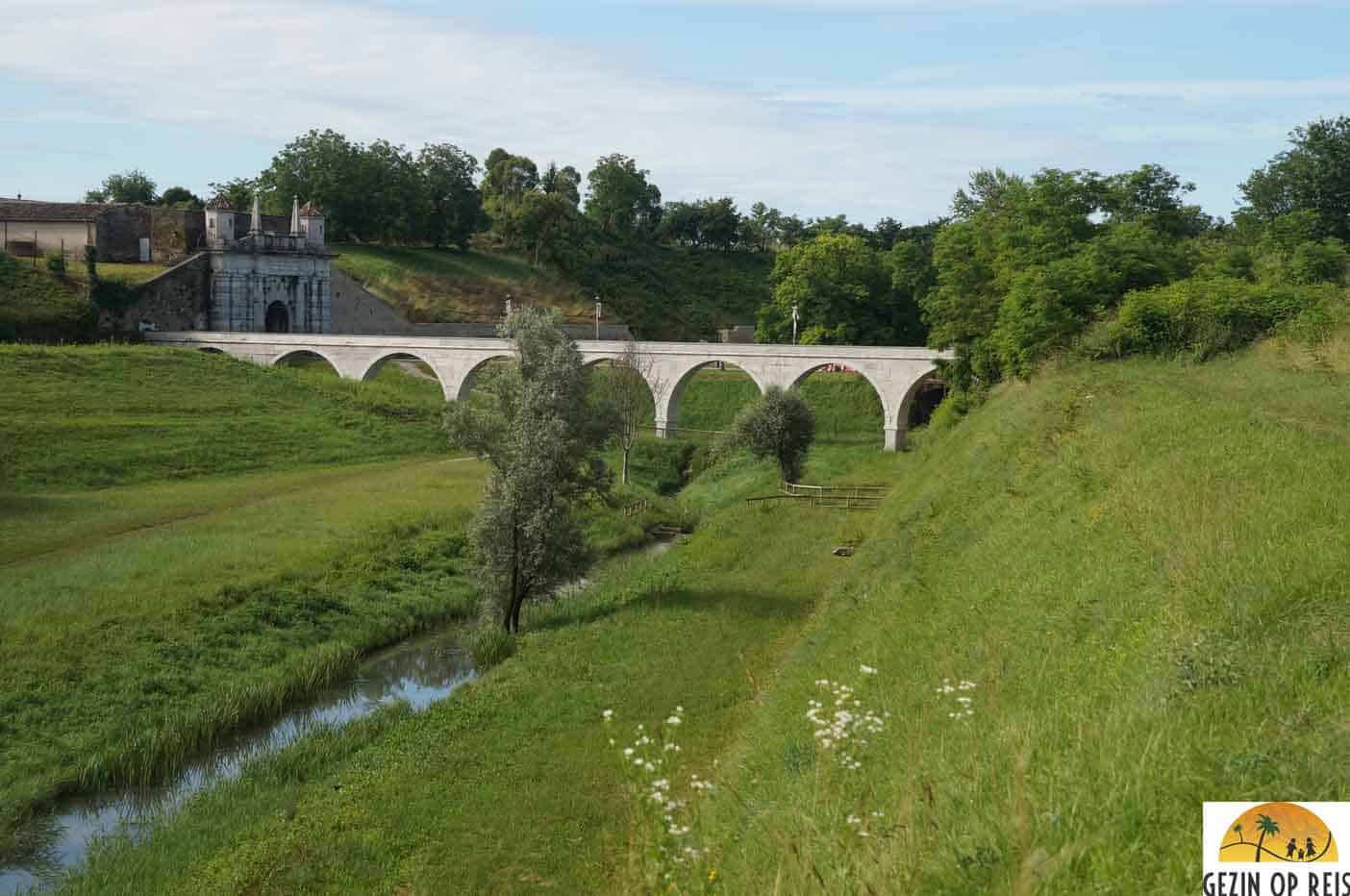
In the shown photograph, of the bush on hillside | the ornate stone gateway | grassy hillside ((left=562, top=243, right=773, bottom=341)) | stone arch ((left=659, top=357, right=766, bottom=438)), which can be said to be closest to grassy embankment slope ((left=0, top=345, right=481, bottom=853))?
stone arch ((left=659, top=357, right=766, bottom=438))

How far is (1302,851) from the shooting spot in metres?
6.18

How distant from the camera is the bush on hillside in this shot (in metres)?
33.0

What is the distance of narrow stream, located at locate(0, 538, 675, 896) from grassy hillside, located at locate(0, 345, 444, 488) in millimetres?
18062

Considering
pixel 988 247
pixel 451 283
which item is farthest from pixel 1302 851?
pixel 451 283

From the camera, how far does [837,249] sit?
70438 millimetres

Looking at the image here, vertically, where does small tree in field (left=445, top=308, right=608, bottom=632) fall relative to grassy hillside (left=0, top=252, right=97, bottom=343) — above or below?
below

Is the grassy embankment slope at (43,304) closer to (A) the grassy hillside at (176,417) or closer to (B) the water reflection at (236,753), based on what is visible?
(A) the grassy hillside at (176,417)

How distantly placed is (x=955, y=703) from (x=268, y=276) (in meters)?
70.6

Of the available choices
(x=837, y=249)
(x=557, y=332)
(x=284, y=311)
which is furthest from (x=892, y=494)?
(x=284, y=311)

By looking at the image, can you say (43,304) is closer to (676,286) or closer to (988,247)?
(988,247)

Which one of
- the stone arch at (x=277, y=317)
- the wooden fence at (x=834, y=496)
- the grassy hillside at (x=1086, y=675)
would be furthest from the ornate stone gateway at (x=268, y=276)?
the grassy hillside at (x=1086, y=675)

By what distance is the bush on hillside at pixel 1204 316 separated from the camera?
33.0 metres

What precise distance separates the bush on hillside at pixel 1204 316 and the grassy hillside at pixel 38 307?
167 ft

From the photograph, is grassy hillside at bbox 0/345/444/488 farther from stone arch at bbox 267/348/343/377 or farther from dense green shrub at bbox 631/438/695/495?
dense green shrub at bbox 631/438/695/495
